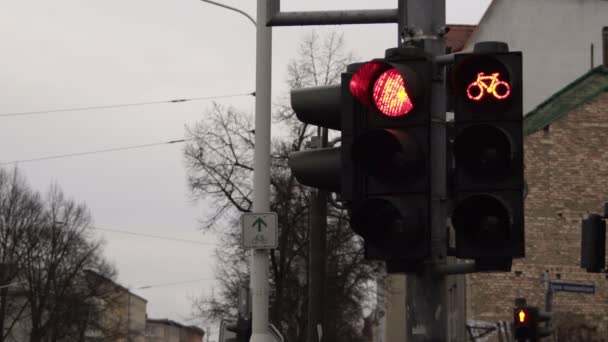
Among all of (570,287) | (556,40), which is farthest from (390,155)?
(556,40)

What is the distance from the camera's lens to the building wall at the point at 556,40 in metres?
44.8

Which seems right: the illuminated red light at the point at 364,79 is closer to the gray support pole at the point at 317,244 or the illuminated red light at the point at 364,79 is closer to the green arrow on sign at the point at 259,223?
the green arrow on sign at the point at 259,223

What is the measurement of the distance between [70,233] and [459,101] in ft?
239

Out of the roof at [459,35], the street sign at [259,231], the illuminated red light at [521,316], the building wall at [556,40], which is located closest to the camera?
the street sign at [259,231]

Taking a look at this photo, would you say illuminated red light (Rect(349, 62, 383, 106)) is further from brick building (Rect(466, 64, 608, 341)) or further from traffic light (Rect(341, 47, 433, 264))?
brick building (Rect(466, 64, 608, 341))

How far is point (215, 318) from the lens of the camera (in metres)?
45.7

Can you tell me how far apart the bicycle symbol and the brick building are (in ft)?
112

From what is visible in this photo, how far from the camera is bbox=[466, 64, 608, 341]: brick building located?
133 ft

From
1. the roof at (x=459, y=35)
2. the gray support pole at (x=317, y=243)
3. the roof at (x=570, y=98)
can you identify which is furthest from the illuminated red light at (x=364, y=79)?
the roof at (x=459, y=35)

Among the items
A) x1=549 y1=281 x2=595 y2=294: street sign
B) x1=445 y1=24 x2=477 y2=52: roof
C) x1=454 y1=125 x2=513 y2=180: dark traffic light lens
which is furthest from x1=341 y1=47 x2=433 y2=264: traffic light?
x1=445 y1=24 x2=477 y2=52: roof

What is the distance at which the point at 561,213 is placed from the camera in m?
41.0

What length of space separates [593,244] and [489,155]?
11696 millimetres

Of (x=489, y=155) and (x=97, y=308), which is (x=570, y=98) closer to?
(x=489, y=155)

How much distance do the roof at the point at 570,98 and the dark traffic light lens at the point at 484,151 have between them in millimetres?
34259
